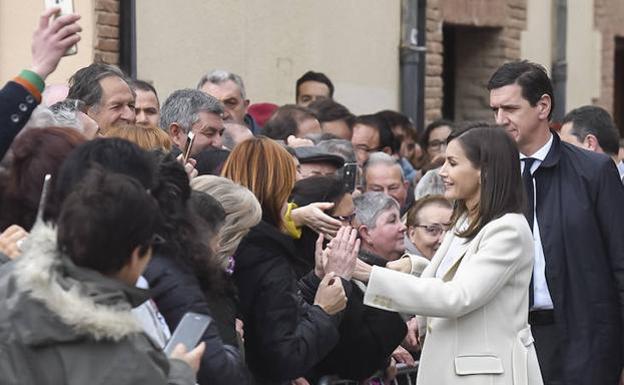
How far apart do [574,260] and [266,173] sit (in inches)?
57.7

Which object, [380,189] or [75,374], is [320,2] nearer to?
[380,189]

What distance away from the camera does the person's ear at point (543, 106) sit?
6625mm

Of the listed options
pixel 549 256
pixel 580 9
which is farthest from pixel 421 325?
pixel 580 9

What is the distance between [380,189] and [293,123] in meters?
0.67

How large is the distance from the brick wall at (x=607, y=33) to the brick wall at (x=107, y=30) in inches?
356

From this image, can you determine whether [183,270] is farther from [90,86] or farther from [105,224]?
[90,86]

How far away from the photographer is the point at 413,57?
47.4 feet

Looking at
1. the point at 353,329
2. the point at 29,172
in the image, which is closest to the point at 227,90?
the point at 353,329

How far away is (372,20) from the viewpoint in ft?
45.7

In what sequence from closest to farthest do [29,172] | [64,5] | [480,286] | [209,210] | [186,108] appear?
[29,172] → [209,210] → [64,5] → [480,286] → [186,108]

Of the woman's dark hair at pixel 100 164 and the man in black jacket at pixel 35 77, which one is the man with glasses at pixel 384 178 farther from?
the woman's dark hair at pixel 100 164

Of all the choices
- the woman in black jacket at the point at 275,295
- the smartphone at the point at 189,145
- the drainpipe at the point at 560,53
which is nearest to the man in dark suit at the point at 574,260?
the woman in black jacket at the point at 275,295

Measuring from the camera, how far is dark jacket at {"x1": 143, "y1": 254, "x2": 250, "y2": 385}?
14.3ft

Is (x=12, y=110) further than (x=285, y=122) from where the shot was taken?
No
